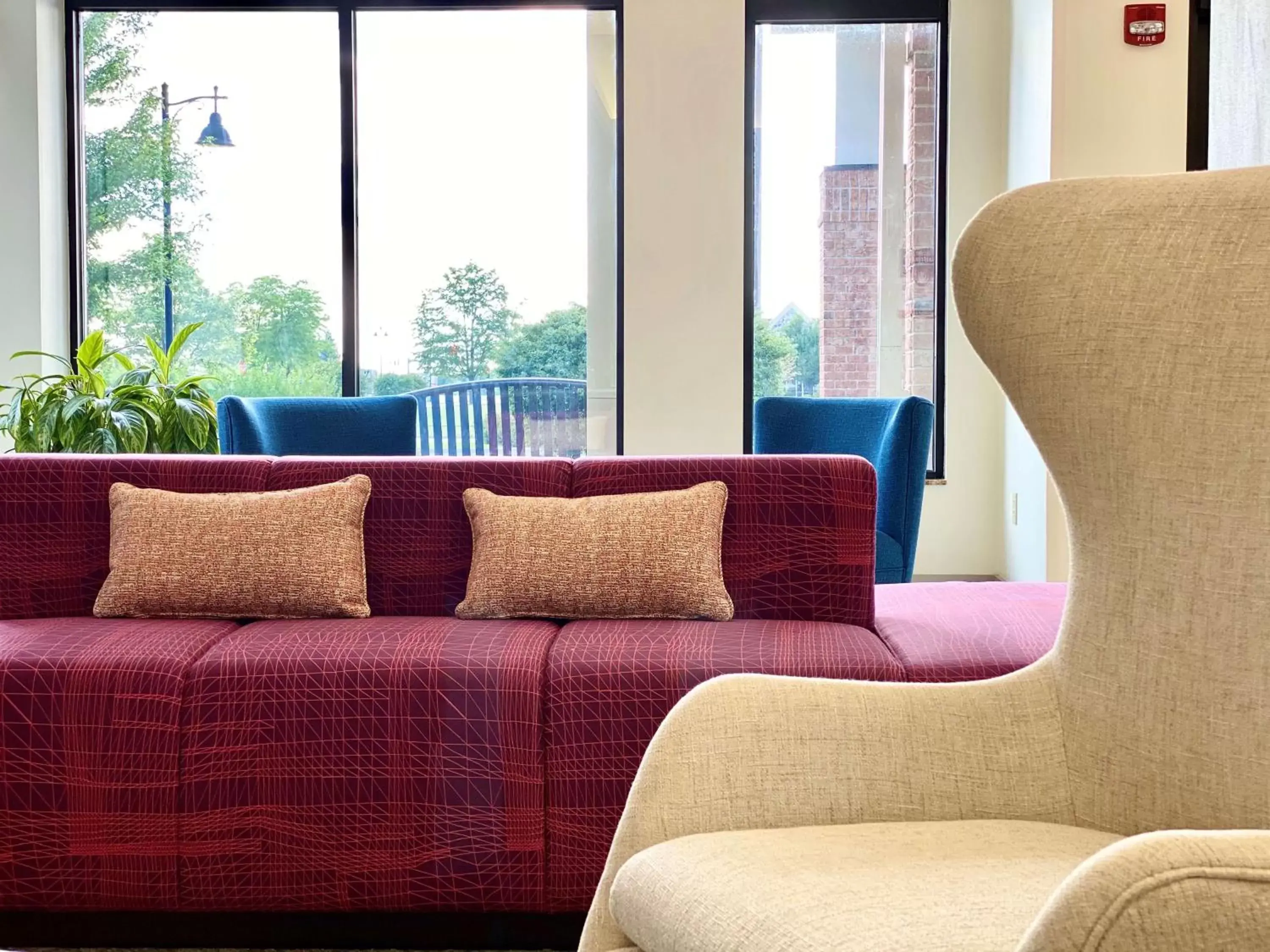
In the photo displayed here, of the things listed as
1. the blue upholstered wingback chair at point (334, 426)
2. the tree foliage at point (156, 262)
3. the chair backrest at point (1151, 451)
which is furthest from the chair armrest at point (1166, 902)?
the tree foliage at point (156, 262)

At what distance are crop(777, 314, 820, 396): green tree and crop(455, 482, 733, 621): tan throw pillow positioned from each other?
318cm

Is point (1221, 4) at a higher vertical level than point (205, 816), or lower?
higher

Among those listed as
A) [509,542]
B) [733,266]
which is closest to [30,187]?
[733,266]

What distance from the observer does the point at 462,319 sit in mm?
5262

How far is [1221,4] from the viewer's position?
2018 mm

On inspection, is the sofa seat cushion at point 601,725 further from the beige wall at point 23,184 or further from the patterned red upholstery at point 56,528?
the beige wall at point 23,184

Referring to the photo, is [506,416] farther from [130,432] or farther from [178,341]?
[130,432]

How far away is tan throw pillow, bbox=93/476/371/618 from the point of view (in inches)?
82.4

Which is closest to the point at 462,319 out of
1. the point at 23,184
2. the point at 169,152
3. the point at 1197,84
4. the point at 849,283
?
the point at 169,152

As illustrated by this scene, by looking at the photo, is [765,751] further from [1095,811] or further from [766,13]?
[766,13]

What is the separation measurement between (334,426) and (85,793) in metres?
1.93

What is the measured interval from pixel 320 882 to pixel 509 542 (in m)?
0.64

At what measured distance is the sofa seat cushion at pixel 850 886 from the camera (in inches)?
33.6

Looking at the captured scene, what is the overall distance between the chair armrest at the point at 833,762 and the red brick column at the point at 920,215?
4.10 m
